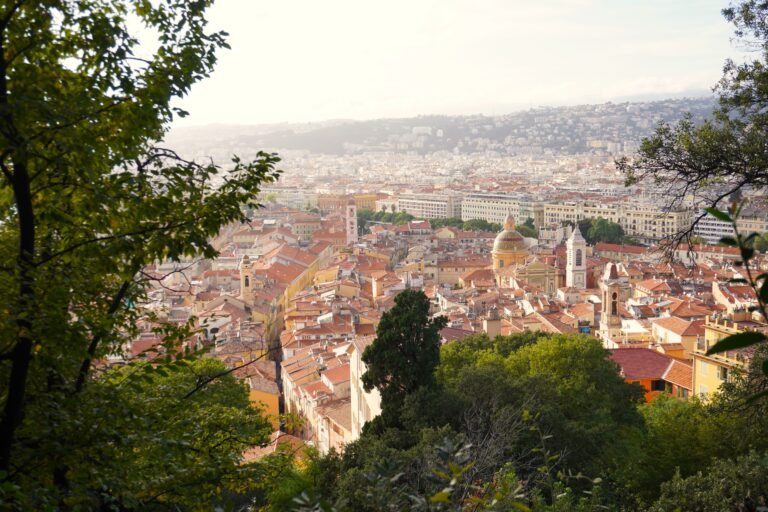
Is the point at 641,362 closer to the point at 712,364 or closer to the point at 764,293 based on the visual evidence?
the point at 712,364

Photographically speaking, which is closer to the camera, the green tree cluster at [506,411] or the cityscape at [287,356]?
the cityscape at [287,356]

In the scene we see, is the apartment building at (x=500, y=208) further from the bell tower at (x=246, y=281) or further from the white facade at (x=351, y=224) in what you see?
the bell tower at (x=246, y=281)

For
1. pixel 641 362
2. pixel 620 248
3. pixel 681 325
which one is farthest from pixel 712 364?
pixel 620 248

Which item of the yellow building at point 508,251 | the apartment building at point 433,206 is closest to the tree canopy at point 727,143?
the yellow building at point 508,251

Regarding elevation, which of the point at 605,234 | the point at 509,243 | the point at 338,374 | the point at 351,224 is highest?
the point at 338,374

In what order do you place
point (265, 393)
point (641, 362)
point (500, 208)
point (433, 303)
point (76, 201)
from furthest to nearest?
point (500, 208), point (433, 303), point (265, 393), point (641, 362), point (76, 201)

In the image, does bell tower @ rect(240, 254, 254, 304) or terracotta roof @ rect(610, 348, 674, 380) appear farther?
bell tower @ rect(240, 254, 254, 304)

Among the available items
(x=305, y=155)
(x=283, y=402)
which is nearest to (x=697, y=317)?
(x=283, y=402)

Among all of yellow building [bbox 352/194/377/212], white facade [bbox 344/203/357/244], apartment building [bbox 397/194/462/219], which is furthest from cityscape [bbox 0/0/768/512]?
yellow building [bbox 352/194/377/212]

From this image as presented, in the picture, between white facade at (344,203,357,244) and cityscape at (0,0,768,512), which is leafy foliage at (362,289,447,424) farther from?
white facade at (344,203,357,244)

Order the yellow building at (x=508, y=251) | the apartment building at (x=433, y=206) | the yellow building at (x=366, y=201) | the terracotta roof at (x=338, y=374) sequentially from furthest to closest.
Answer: the yellow building at (x=366, y=201) → the apartment building at (x=433, y=206) → the yellow building at (x=508, y=251) → the terracotta roof at (x=338, y=374)

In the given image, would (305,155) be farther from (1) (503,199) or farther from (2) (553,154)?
(1) (503,199)

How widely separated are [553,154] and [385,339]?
172 m

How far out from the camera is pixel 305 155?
195 meters
